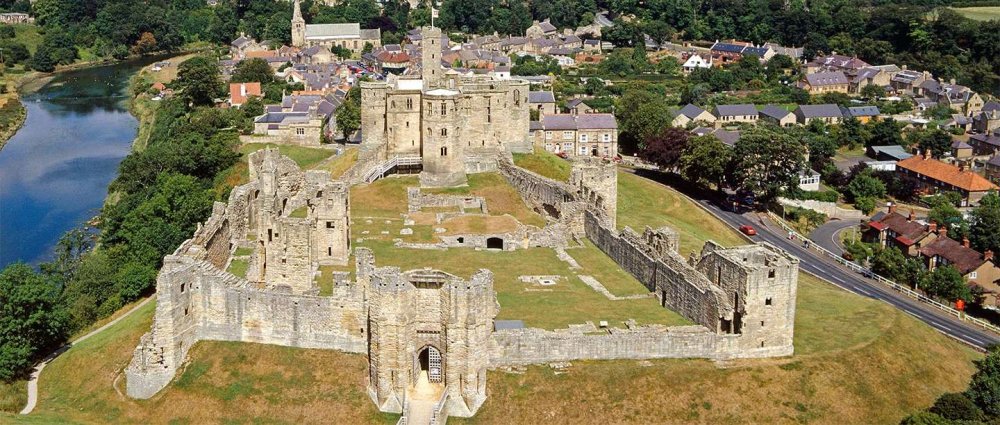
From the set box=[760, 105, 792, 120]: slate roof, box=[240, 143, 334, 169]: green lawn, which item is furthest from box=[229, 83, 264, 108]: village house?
box=[760, 105, 792, 120]: slate roof

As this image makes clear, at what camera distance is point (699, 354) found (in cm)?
4941

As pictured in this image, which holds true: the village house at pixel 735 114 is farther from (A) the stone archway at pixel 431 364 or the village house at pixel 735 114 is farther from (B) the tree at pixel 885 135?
(A) the stone archway at pixel 431 364

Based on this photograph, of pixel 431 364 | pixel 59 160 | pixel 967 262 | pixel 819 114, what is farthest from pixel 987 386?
pixel 819 114

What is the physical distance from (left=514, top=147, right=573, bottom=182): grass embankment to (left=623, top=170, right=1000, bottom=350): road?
16.7 m

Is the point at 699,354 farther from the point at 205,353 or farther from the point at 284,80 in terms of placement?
the point at 284,80

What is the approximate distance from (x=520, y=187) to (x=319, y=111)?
44005mm

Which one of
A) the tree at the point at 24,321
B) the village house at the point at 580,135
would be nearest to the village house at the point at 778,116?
the village house at the point at 580,135

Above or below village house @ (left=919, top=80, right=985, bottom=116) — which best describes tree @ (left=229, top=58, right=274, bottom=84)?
above

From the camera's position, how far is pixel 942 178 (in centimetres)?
11631

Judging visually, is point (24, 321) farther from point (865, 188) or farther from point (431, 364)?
point (865, 188)

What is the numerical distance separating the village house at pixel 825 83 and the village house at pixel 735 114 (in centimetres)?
2751

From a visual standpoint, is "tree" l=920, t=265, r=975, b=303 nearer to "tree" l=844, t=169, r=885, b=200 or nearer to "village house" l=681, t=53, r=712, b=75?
"tree" l=844, t=169, r=885, b=200

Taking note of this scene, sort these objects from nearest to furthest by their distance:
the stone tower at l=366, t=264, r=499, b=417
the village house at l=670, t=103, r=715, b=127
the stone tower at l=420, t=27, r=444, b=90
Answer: the stone tower at l=366, t=264, r=499, b=417, the stone tower at l=420, t=27, r=444, b=90, the village house at l=670, t=103, r=715, b=127

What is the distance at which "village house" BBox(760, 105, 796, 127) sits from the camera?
479 feet
